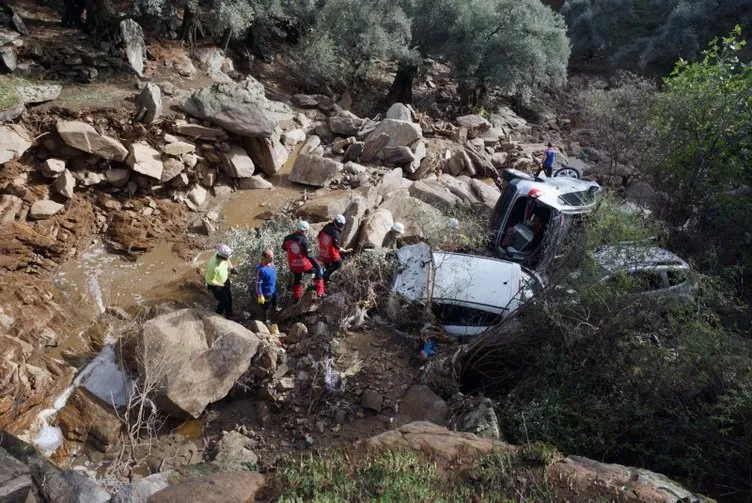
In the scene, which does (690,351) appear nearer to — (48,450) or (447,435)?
(447,435)

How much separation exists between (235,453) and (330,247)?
137 inches

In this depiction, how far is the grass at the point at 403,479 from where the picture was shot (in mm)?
4039

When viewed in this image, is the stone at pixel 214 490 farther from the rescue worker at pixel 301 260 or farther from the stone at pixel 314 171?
the stone at pixel 314 171

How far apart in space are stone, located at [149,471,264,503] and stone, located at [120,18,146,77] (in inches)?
482

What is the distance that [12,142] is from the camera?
9875 millimetres

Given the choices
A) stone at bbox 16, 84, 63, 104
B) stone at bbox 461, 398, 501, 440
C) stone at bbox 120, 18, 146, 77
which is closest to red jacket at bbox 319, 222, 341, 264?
stone at bbox 461, 398, 501, 440

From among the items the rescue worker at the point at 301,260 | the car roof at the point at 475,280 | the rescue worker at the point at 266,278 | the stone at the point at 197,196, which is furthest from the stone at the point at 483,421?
the stone at the point at 197,196

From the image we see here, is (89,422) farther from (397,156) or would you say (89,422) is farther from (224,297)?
(397,156)

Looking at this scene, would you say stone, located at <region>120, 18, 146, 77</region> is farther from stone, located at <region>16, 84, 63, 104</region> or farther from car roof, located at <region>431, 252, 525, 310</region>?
car roof, located at <region>431, 252, 525, 310</region>

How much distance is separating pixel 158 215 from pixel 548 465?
952cm

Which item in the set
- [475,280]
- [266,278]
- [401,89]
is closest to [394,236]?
[475,280]

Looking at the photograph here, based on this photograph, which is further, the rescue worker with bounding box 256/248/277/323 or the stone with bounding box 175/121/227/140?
the stone with bounding box 175/121/227/140

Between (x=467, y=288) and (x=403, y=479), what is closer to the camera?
(x=403, y=479)

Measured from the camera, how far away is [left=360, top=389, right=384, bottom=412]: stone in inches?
245
